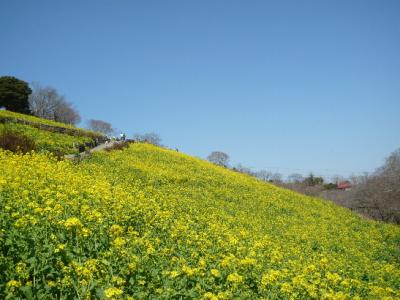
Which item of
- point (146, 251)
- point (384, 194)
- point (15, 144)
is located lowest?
point (146, 251)

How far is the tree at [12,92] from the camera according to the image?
226ft

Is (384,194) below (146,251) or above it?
above

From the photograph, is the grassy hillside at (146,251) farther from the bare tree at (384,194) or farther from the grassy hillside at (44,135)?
the bare tree at (384,194)

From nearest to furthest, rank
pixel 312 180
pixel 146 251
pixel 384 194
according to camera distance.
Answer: pixel 146 251 < pixel 384 194 < pixel 312 180

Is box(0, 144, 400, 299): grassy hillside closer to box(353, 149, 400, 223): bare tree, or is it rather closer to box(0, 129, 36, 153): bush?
box(0, 129, 36, 153): bush

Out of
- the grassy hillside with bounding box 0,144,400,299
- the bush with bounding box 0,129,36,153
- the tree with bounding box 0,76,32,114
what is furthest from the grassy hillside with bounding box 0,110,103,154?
the tree with bounding box 0,76,32,114

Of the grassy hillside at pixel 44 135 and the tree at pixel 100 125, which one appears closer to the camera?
the grassy hillside at pixel 44 135

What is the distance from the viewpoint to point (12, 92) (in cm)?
6912

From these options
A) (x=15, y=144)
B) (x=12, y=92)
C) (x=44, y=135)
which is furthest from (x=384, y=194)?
(x=12, y=92)

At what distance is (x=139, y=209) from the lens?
13852 millimetres

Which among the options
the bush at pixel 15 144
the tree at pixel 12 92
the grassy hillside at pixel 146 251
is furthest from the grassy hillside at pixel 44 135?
the tree at pixel 12 92

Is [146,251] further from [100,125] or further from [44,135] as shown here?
[100,125]

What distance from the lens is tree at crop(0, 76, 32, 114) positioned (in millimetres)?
68875

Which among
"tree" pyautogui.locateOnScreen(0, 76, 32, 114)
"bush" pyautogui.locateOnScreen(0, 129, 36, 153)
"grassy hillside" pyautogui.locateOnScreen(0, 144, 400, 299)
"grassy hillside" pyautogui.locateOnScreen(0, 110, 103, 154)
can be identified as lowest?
"grassy hillside" pyautogui.locateOnScreen(0, 144, 400, 299)
